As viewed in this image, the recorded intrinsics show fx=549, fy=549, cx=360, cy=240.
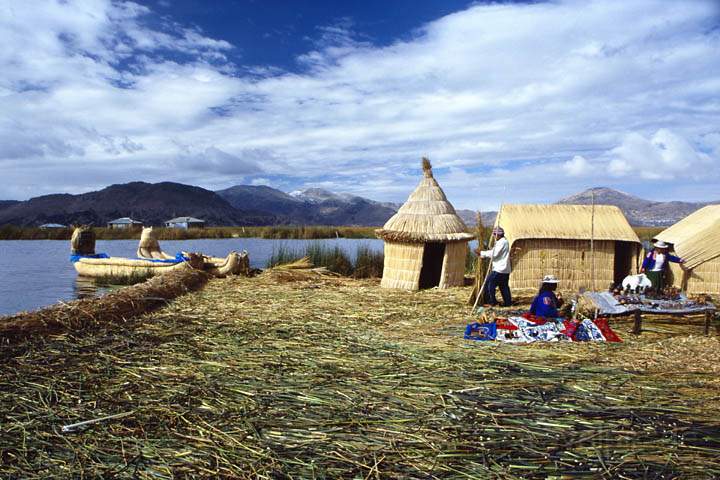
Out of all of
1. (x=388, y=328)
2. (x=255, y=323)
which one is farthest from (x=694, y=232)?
(x=255, y=323)

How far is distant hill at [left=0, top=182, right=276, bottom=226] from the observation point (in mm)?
105062

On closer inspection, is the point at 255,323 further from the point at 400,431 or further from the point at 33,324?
the point at 400,431

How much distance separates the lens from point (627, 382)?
12.7 ft

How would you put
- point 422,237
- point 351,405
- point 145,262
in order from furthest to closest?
point 145,262
point 422,237
point 351,405

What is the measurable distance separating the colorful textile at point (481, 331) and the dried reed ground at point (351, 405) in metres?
0.25

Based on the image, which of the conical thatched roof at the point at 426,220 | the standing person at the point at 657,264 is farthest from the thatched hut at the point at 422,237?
the standing person at the point at 657,264

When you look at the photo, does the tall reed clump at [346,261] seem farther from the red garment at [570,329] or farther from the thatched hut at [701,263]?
the red garment at [570,329]

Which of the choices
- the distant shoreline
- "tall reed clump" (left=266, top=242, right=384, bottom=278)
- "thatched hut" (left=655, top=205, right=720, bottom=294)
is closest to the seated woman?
"thatched hut" (left=655, top=205, right=720, bottom=294)

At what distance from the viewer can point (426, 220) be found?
10148 millimetres

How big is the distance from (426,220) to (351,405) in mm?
7108

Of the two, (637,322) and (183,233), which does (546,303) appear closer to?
(637,322)

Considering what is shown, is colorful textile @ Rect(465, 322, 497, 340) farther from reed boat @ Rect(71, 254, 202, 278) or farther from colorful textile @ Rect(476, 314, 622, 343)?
reed boat @ Rect(71, 254, 202, 278)

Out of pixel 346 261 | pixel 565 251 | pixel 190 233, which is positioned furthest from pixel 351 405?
pixel 190 233

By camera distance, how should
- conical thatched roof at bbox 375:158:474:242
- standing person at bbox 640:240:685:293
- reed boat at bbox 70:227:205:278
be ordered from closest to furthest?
standing person at bbox 640:240:685:293 → conical thatched roof at bbox 375:158:474:242 → reed boat at bbox 70:227:205:278
